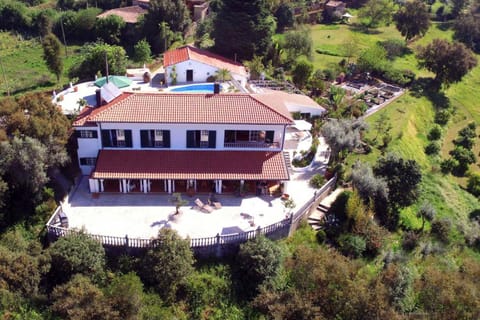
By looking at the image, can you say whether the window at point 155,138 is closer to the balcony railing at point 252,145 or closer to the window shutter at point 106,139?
the window shutter at point 106,139

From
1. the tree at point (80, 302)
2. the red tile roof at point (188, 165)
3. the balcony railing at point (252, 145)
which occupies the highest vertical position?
the balcony railing at point (252, 145)

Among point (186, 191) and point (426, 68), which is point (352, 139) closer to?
point (186, 191)

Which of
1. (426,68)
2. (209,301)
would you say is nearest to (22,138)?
(209,301)

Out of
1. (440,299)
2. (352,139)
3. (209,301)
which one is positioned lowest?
(209,301)

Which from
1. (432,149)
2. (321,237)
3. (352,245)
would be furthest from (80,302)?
(432,149)

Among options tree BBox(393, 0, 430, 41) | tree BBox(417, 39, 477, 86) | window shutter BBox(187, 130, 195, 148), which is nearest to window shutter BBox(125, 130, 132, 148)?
window shutter BBox(187, 130, 195, 148)

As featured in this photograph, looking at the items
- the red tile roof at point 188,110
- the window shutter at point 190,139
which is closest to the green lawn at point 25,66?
the red tile roof at point 188,110
